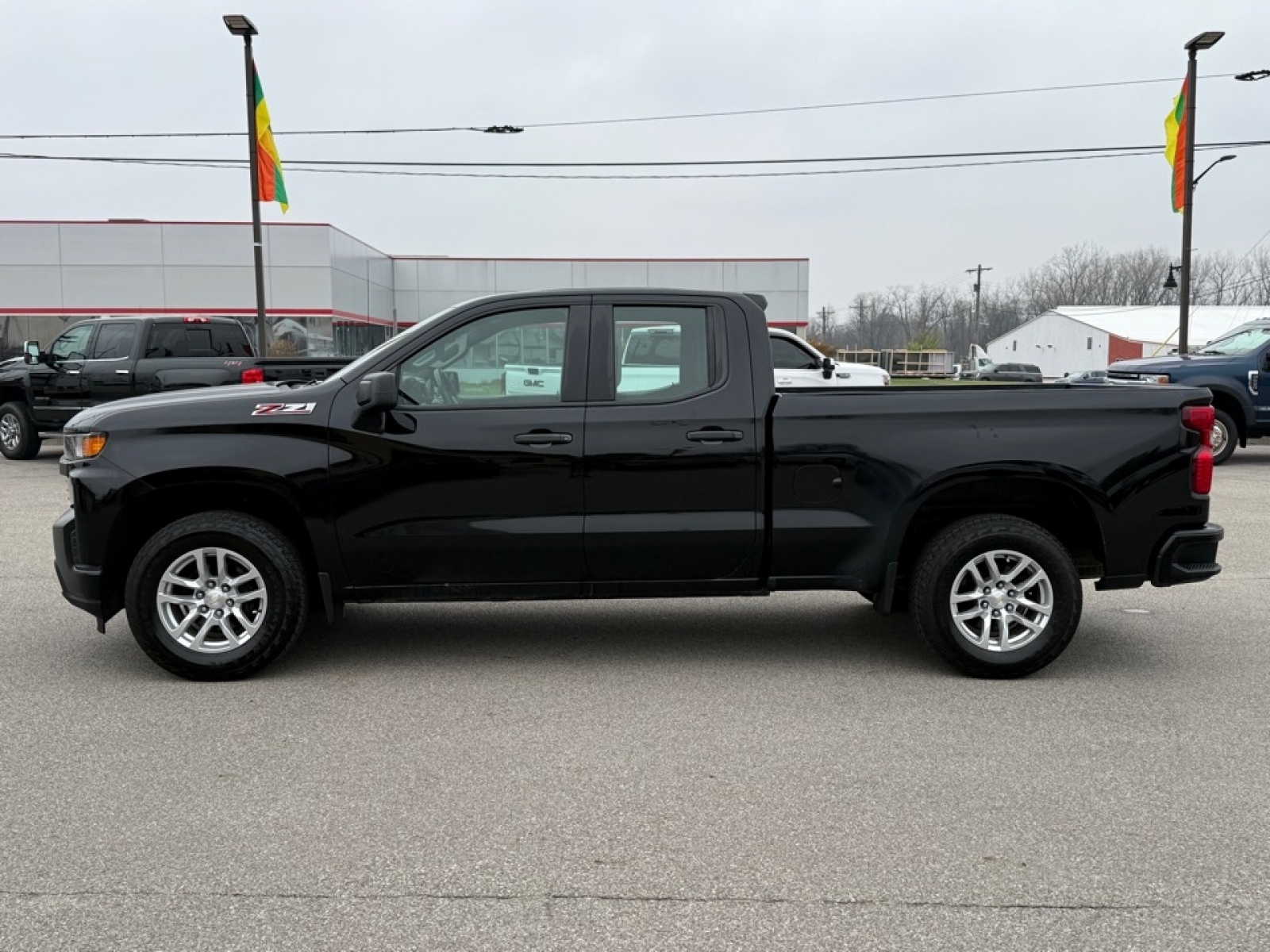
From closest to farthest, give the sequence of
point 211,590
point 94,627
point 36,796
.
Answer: point 36,796
point 211,590
point 94,627

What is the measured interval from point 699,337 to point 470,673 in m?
2.06

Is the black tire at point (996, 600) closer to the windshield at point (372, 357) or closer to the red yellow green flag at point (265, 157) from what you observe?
the windshield at point (372, 357)

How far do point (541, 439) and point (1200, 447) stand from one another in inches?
130

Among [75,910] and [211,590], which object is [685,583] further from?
[75,910]

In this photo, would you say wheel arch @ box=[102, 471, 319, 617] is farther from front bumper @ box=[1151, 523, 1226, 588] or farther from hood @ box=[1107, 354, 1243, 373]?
hood @ box=[1107, 354, 1243, 373]

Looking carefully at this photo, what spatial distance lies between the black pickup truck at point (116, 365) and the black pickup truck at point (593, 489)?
10.6 meters

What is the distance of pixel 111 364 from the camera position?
16156 mm

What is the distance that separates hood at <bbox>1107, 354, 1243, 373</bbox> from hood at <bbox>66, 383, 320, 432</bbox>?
13567 millimetres

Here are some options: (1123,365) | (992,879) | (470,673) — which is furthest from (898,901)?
(1123,365)

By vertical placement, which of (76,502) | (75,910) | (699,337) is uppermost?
(699,337)

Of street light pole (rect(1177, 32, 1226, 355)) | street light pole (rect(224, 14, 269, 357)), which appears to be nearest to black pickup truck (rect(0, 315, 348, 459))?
street light pole (rect(224, 14, 269, 357))

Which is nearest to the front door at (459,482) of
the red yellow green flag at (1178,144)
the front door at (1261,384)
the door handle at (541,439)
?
the door handle at (541,439)

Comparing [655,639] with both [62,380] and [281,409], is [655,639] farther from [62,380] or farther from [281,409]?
[62,380]

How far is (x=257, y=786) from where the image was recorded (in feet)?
14.1
